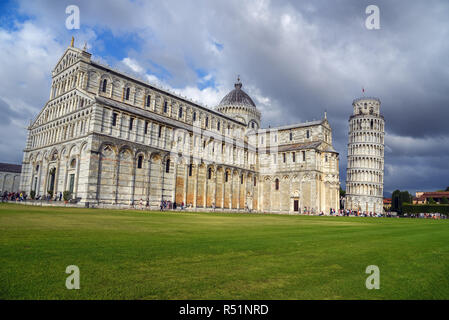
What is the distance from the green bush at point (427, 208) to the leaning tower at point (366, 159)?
6.47 m

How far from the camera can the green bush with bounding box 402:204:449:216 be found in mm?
64125

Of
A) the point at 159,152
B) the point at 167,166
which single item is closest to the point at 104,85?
the point at 159,152

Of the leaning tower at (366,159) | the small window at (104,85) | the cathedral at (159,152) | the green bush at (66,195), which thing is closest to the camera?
the green bush at (66,195)

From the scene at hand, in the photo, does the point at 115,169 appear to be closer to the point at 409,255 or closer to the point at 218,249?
the point at 218,249

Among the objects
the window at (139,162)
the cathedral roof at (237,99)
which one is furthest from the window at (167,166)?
the cathedral roof at (237,99)

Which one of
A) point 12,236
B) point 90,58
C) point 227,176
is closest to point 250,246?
point 12,236

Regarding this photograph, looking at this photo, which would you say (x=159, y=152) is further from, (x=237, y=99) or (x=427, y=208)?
(x=427, y=208)

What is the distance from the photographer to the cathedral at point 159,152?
35.9 meters

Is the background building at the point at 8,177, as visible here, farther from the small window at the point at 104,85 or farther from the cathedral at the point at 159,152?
the small window at the point at 104,85

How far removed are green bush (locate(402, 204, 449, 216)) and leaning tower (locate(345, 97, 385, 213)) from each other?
6465mm

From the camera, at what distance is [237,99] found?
69.2m

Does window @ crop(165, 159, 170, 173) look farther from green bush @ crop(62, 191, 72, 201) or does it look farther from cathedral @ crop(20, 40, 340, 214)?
green bush @ crop(62, 191, 72, 201)

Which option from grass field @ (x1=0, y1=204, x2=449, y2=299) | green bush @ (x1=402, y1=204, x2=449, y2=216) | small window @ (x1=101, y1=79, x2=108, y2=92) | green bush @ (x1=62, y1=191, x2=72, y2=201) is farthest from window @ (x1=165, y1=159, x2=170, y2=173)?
green bush @ (x1=402, y1=204, x2=449, y2=216)
